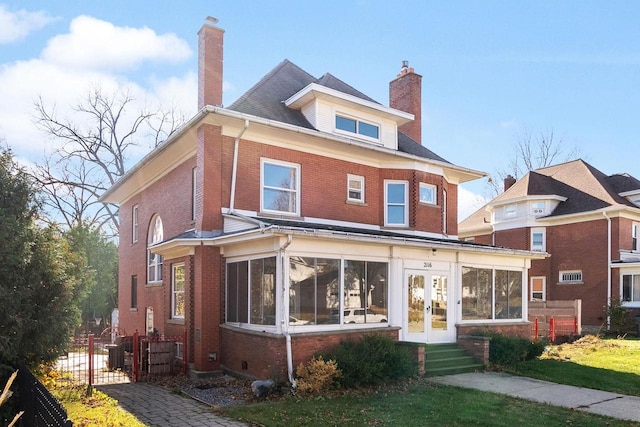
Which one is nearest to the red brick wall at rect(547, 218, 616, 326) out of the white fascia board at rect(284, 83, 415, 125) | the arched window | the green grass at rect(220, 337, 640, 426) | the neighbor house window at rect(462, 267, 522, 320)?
the neighbor house window at rect(462, 267, 522, 320)

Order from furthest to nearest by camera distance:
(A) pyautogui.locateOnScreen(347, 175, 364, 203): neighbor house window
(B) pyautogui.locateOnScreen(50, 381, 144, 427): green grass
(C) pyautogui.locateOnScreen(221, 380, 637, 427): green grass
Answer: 1. (A) pyautogui.locateOnScreen(347, 175, 364, 203): neighbor house window
2. (C) pyautogui.locateOnScreen(221, 380, 637, 427): green grass
3. (B) pyautogui.locateOnScreen(50, 381, 144, 427): green grass

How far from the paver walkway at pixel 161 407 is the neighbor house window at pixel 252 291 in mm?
2475

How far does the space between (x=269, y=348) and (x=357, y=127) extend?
8.67m

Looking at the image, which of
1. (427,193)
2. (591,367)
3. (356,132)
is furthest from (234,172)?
(591,367)

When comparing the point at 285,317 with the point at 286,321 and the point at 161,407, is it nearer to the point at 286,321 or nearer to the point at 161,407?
the point at 286,321

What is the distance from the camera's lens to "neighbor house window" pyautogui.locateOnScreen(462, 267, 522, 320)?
50.4 feet

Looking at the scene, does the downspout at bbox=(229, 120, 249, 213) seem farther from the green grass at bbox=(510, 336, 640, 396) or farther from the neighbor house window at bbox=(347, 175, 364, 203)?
the green grass at bbox=(510, 336, 640, 396)

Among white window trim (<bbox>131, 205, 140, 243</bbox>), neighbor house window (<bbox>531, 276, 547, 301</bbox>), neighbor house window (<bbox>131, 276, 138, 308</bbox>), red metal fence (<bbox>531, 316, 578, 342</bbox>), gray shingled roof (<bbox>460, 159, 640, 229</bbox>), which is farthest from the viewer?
neighbor house window (<bbox>531, 276, 547, 301</bbox>)

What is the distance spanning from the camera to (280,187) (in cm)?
1477

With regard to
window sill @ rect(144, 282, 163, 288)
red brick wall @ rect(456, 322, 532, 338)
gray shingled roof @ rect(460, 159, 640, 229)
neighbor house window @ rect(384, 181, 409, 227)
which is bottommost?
red brick wall @ rect(456, 322, 532, 338)

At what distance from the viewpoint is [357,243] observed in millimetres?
12695

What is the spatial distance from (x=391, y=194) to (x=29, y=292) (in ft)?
37.8

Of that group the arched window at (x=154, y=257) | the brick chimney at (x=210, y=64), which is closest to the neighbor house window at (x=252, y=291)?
the brick chimney at (x=210, y=64)

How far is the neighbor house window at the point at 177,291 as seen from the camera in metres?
15.2
